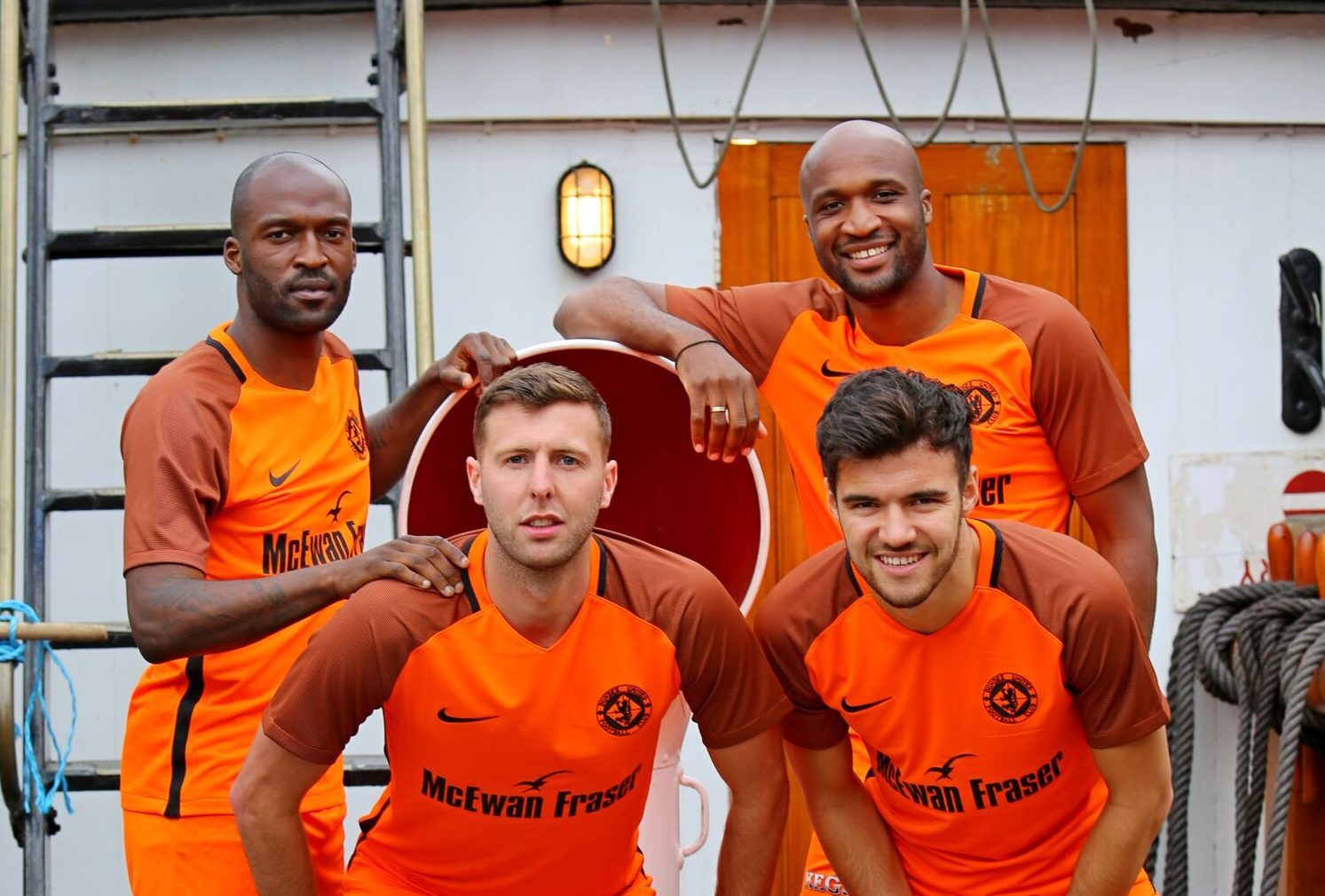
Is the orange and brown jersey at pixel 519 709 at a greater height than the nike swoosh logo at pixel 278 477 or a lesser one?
lesser

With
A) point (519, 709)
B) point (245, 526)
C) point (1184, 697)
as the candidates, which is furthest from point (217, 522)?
point (1184, 697)

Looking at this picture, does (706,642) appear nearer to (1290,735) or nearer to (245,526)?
(245,526)

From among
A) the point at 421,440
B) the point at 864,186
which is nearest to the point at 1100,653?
the point at 864,186

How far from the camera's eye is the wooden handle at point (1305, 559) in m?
4.51

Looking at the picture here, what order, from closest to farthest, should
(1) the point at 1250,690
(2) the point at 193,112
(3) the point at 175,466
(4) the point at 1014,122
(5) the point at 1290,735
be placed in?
1. (3) the point at 175,466
2. (2) the point at 193,112
3. (5) the point at 1290,735
4. (1) the point at 1250,690
5. (4) the point at 1014,122

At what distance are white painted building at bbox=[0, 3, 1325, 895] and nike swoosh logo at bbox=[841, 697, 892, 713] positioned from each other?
1790mm

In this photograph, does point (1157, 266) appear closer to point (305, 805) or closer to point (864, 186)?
point (864, 186)

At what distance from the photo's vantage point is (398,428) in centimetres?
352

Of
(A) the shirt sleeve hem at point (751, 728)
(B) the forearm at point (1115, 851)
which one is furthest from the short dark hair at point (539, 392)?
(B) the forearm at point (1115, 851)

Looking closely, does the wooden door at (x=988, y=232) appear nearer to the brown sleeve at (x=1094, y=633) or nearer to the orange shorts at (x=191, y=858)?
the brown sleeve at (x=1094, y=633)

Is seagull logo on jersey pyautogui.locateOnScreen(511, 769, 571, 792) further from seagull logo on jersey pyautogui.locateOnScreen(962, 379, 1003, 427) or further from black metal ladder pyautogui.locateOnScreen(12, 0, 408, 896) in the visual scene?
seagull logo on jersey pyautogui.locateOnScreen(962, 379, 1003, 427)

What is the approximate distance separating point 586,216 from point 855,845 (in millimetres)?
2187

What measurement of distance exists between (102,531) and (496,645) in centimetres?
219

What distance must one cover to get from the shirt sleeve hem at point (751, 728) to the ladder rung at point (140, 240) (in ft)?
5.20
